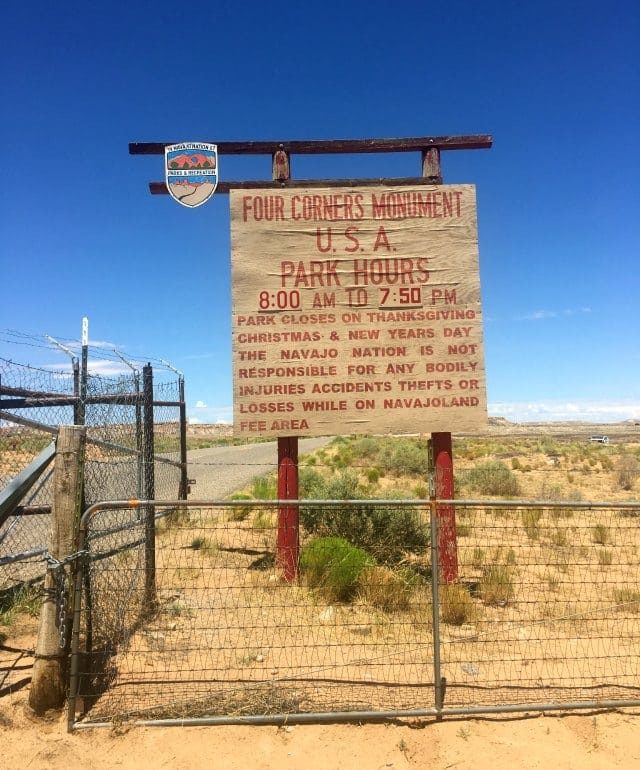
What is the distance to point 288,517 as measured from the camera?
714cm

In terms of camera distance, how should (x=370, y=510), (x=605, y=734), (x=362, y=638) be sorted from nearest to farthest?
(x=605, y=734), (x=362, y=638), (x=370, y=510)

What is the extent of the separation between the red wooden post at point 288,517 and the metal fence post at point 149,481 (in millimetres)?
1482

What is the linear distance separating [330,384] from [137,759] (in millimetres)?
4184

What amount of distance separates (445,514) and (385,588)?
116cm

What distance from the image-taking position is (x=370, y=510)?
8609 mm

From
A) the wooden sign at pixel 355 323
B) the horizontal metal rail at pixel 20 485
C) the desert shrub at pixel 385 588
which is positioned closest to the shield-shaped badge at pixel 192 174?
the wooden sign at pixel 355 323

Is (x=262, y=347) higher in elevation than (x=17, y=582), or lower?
higher

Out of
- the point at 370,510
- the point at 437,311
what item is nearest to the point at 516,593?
the point at 370,510

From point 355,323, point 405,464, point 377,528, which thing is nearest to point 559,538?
→ point 377,528

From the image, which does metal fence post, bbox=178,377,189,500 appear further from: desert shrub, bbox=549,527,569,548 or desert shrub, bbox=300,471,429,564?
desert shrub, bbox=549,527,569,548

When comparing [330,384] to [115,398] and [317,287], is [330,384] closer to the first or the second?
[317,287]

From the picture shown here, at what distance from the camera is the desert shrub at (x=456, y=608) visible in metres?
6.04

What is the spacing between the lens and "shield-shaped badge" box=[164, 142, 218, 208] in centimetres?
743

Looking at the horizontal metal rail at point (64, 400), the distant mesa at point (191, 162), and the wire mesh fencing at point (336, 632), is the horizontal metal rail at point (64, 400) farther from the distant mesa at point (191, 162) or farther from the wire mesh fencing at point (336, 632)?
the distant mesa at point (191, 162)
